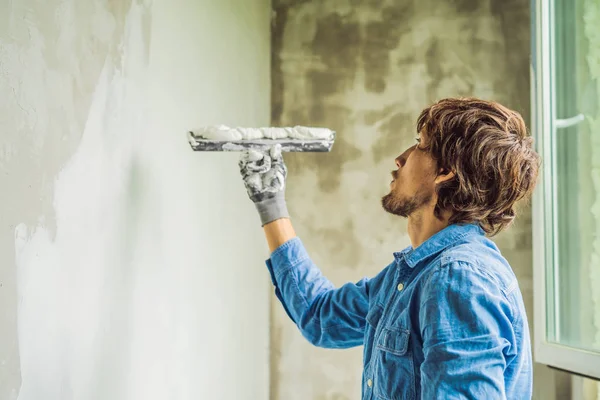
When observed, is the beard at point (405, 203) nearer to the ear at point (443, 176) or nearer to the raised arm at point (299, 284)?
the ear at point (443, 176)

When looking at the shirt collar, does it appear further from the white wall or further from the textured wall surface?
the textured wall surface

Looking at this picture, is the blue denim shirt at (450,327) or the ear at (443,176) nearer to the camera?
the blue denim shirt at (450,327)

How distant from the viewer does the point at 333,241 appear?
8.64 ft

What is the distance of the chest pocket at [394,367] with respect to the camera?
1044 millimetres

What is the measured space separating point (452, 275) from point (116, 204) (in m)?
0.65

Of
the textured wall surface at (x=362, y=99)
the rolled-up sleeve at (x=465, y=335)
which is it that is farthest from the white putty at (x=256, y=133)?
the textured wall surface at (x=362, y=99)

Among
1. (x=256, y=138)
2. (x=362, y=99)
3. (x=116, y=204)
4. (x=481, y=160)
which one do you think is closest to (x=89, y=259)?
(x=116, y=204)

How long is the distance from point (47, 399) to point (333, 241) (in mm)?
1841

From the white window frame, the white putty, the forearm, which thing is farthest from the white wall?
the white window frame

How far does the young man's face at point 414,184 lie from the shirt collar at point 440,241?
0.09 m

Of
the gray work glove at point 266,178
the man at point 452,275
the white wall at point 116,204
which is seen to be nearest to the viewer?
the white wall at point 116,204

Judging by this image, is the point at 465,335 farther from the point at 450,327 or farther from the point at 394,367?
the point at 394,367

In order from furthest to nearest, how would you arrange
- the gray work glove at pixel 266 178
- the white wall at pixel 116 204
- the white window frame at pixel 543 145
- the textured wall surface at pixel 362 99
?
the textured wall surface at pixel 362 99
the white window frame at pixel 543 145
the gray work glove at pixel 266 178
the white wall at pixel 116 204

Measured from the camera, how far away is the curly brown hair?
113 centimetres
